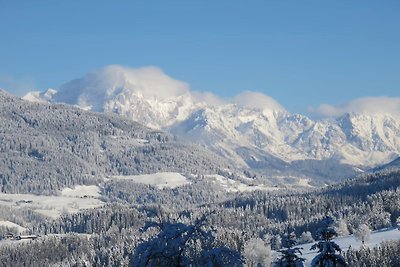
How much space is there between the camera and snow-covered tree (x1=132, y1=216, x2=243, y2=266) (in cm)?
3141

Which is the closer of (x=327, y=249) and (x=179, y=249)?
(x=179, y=249)

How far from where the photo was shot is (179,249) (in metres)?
32.2

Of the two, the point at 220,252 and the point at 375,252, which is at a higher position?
the point at 375,252

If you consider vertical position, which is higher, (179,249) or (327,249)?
(327,249)

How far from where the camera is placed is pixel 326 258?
54031 millimetres

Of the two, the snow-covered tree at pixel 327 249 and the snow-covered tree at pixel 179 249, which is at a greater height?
the snow-covered tree at pixel 327 249

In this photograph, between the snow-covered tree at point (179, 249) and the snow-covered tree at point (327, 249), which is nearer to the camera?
the snow-covered tree at point (179, 249)

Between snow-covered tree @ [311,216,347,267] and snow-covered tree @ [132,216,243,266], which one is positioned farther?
snow-covered tree @ [311,216,347,267]

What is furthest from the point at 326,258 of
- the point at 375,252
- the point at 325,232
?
the point at 375,252

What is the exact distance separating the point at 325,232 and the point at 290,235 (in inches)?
582

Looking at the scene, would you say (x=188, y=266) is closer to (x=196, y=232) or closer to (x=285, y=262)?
(x=196, y=232)

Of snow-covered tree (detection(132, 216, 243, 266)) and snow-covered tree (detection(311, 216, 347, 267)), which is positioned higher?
snow-covered tree (detection(311, 216, 347, 267))

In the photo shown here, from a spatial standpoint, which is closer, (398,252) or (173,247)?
(173,247)

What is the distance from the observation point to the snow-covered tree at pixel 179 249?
103 feet
